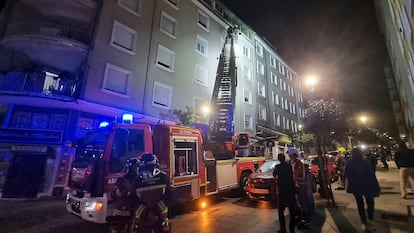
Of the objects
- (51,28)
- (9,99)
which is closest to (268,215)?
(9,99)

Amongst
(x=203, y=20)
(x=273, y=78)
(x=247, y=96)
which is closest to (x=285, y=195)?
(x=203, y=20)

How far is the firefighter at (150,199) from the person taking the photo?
329 cm

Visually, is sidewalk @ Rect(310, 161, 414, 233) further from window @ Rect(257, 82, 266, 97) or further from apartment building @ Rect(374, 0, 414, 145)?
window @ Rect(257, 82, 266, 97)

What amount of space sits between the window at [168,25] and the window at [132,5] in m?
2.09

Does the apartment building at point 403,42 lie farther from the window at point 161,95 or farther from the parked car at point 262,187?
the window at point 161,95

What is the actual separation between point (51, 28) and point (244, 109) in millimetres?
18384

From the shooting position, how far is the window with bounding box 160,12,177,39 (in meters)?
16.9

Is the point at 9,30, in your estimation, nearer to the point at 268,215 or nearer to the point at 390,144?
the point at 268,215

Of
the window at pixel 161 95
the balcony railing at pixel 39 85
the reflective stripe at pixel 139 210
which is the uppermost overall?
the window at pixel 161 95

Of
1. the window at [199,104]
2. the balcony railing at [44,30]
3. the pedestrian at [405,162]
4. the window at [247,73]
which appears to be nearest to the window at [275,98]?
the window at [247,73]

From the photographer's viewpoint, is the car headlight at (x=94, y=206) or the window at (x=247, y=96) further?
the window at (x=247, y=96)

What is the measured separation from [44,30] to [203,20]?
1382cm

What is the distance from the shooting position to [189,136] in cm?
704

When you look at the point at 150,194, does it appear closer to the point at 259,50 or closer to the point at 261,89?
the point at 261,89
